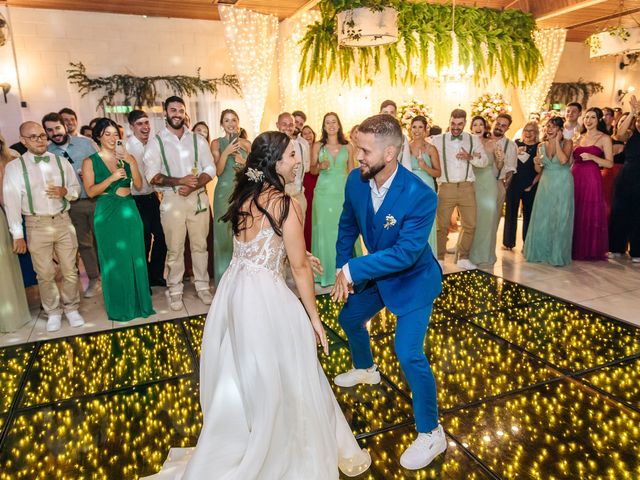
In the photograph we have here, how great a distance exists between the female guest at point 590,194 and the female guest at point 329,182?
2774 millimetres

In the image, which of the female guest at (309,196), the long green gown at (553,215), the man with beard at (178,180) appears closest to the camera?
the man with beard at (178,180)

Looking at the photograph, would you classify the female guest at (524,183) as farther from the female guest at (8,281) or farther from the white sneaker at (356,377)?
the female guest at (8,281)

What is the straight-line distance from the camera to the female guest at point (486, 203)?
5.51 metres

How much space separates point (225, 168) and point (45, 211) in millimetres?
1557

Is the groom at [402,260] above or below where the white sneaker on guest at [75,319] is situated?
above

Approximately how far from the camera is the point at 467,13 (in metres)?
7.89

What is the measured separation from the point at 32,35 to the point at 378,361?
22.3 feet

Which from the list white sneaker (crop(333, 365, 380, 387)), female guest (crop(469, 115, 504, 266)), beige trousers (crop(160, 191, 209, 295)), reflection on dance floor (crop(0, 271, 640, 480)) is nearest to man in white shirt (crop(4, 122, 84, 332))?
reflection on dance floor (crop(0, 271, 640, 480))

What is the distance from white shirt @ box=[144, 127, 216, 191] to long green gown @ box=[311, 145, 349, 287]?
1.22 m

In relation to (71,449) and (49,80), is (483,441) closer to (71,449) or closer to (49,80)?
(71,449)

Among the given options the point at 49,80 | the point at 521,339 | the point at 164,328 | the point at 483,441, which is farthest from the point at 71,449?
the point at 49,80

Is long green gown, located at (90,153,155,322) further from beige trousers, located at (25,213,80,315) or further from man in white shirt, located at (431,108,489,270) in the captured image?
man in white shirt, located at (431,108,489,270)

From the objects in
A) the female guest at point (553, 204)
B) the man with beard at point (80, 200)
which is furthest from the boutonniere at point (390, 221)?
the female guest at point (553, 204)

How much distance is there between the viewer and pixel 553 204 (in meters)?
5.53
